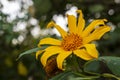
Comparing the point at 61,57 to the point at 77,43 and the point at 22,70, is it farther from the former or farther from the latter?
the point at 22,70

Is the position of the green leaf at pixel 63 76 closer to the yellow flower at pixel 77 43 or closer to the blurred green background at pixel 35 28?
the yellow flower at pixel 77 43

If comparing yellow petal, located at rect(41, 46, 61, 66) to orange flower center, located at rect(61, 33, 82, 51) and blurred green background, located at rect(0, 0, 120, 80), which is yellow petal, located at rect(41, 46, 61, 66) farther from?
blurred green background, located at rect(0, 0, 120, 80)

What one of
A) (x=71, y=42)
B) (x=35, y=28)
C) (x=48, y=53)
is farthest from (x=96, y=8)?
(x=48, y=53)

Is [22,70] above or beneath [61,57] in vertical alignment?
beneath

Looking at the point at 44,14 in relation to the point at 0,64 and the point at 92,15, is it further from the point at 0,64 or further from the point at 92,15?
the point at 0,64

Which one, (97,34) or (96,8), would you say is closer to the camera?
(97,34)

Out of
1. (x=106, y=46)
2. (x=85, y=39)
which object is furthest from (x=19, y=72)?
(x=85, y=39)

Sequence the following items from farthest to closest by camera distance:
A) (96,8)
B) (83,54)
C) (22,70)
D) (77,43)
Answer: (22,70) → (96,8) → (77,43) → (83,54)
